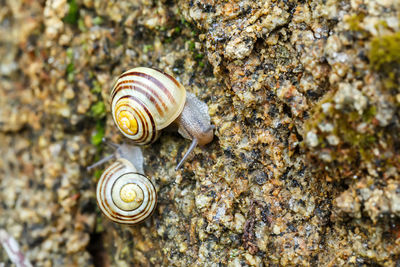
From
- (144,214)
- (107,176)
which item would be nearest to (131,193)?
(144,214)

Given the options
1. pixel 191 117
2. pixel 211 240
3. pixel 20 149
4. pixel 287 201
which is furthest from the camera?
pixel 20 149

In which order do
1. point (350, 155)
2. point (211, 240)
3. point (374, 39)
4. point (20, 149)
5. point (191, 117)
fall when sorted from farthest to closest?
point (20, 149) → point (191, 117) → point (211, 240) → point (350, 155) → point (374, 39)

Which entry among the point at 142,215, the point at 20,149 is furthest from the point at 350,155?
the point at 20,149

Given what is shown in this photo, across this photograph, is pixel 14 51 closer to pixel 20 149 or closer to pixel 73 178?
pixel 20 149

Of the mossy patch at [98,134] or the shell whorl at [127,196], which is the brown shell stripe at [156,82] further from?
the mossy patch at [98,134]

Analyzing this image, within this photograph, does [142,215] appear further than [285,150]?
Yes

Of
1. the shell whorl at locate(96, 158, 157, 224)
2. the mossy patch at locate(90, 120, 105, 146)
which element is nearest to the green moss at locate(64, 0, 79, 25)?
the mossy patch at locate(90, 120, 105, 146)

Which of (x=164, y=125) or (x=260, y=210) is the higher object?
(x=164, y=125)

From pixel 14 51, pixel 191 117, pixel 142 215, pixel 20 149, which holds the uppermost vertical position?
pixel 191 117

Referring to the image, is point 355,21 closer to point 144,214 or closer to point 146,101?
point 146,101
